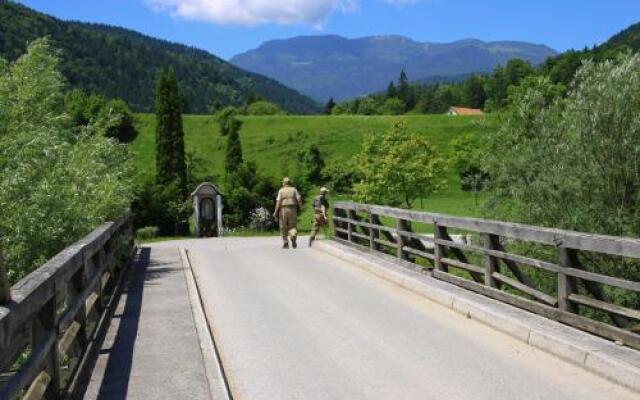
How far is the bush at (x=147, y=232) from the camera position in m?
34.0

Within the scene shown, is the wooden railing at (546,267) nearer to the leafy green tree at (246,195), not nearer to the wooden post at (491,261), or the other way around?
the wooden post at (491,261)

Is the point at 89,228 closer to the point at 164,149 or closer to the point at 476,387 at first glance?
the point at 476,387

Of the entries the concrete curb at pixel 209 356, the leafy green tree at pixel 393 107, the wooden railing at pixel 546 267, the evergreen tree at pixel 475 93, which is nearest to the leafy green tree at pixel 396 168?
the wooden railing at pixel 546 267

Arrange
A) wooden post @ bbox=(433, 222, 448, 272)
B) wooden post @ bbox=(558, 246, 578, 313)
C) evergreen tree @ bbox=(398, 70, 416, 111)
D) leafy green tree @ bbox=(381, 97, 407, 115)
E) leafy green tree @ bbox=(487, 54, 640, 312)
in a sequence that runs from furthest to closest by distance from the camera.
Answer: evergreen tree @ bbox=(398, 70, 416, 111), leafy green tree @ bbox=(381, 97, 407, 115), leafy green tree @ bbox=(487, 54, 640, 312), wooden post @ bbox=(433, 222, 448, 272), wooden post @ bbox=(558, 246, 578, 313)

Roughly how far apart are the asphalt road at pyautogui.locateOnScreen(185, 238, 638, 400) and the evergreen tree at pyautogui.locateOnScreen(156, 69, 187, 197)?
98.6ft

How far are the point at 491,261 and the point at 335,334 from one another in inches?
99.8

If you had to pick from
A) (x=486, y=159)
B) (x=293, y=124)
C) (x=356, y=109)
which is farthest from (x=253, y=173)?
(x=356, y=109)

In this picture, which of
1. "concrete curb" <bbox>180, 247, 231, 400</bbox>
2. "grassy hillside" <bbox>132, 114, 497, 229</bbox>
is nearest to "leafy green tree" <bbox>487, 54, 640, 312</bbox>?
"concrete curb" <bbox>180, 247, 231, 400</bbox>

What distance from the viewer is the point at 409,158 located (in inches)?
1383

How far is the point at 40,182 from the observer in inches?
379

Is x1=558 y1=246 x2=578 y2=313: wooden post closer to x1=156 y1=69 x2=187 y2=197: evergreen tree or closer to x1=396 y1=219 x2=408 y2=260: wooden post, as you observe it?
x1=396 y1=219 x2=408 y2=260: wooden post

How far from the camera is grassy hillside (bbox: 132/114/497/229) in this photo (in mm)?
79562

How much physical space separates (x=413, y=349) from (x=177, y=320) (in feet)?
9.92

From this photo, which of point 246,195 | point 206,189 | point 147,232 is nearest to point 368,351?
point 206,189
